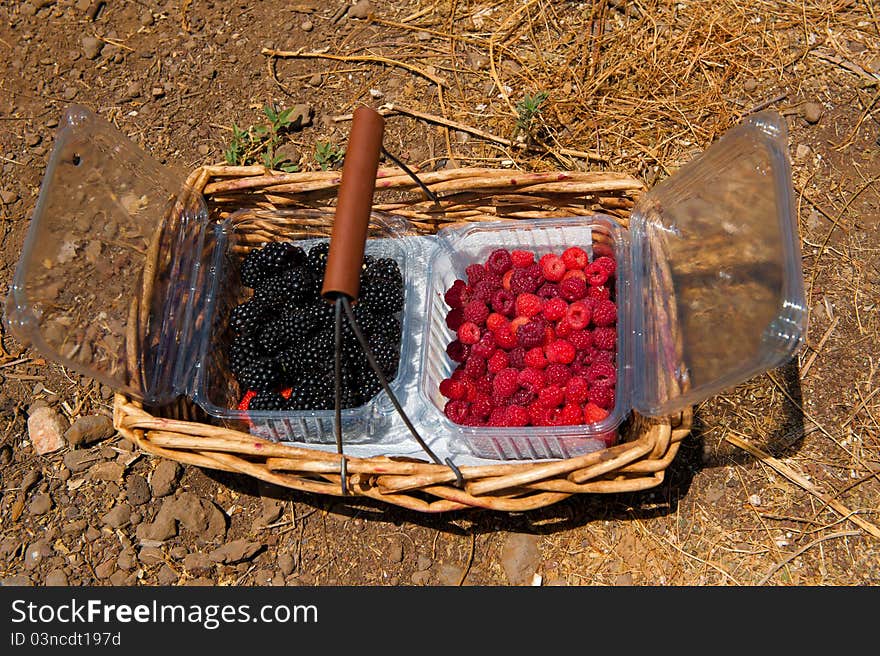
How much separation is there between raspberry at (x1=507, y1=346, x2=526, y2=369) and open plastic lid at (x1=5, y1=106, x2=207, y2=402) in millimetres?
881

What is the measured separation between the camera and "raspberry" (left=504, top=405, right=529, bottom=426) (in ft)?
6.51

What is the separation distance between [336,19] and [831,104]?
6.32ft

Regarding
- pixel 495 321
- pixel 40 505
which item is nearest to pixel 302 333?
pixel 495 321

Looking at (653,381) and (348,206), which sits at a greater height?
(348,206)

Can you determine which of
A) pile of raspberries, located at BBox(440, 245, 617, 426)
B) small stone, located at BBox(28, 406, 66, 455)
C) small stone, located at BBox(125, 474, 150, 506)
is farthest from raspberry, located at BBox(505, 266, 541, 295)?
small stone, located at BBox(28, 406, 66, 455)

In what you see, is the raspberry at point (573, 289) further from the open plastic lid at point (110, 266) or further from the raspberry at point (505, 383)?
the open plastic lid at point (110, 266)

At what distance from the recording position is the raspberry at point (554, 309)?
6.99ft

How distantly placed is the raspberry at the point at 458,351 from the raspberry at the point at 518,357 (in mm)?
122

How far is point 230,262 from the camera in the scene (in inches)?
94.7

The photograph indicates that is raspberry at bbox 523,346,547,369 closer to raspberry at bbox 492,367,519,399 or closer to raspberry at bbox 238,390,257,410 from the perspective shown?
raspberry at bbox 492,367,519,399

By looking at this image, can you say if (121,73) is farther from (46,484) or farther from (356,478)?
(356,478)

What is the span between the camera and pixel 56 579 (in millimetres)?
2238

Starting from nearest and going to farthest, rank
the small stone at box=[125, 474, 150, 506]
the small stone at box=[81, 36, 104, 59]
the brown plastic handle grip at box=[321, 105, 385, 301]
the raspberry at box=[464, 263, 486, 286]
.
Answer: the brown plastic handle grip at box=[321, 105, 385, 301] < the raspberry at box=[464, 263, 486, 286] < the small stone at box=[125, 474, 150, 506] < the small stone at box=[81, 36, 104, 59]

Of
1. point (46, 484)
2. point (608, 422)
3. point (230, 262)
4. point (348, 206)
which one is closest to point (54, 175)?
point (230, 262)
